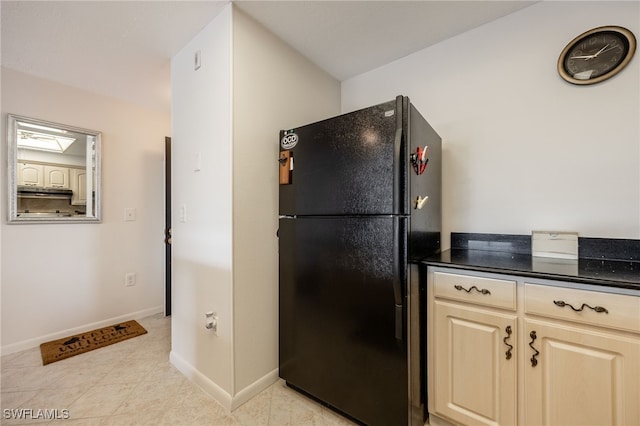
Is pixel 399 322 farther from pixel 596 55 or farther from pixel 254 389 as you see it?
pixel 596 55

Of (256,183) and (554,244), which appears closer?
(554,244)

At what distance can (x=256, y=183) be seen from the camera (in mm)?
1630

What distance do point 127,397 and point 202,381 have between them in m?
0.42

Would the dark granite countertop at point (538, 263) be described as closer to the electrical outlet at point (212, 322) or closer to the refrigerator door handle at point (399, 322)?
the refrigerator door handle at point (399, 322)

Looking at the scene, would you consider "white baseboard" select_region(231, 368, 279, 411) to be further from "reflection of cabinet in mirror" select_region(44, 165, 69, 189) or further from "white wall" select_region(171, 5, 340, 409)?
"reflection of cabinet in mirror" select_region(44, 165, 69, 189)

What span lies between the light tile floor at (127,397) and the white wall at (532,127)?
1.47 meters

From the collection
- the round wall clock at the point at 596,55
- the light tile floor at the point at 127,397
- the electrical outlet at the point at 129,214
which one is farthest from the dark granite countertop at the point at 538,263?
the electrical outlet at the point at 129,214

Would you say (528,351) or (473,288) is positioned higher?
(473,288)

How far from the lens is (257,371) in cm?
164

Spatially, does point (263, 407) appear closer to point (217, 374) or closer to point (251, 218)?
point (217, 374)

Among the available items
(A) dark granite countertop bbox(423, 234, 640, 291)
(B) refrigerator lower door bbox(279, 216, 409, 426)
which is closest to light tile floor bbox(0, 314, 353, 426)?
(B) refrigerator lower door bbox(279, 216, 409, 426)

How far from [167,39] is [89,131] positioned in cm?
138

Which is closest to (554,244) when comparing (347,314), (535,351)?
(535,351)

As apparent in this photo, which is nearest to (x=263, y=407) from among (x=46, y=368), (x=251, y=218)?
(x=251, y=218)
